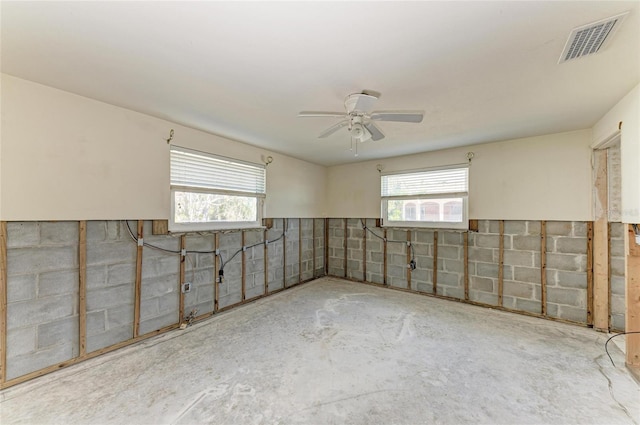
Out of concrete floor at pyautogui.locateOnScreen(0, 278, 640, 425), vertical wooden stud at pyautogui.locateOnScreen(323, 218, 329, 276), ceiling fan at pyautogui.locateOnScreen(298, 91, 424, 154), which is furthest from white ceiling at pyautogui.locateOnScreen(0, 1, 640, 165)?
vertical wooden stud at pyautogui.locateOnScreen(323, 218, 329, 276)

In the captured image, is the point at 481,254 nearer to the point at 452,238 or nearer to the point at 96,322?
the point at 452,238

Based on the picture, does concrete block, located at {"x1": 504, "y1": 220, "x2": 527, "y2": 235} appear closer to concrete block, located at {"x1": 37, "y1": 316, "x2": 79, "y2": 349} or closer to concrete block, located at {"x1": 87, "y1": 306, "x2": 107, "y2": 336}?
concrete block, located at {"x1": 87, "y1": 306, "x2": 107, "y2": 336}

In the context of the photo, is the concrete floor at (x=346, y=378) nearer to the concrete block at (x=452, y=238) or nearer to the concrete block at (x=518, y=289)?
the concrete block at (x=518, y=289)

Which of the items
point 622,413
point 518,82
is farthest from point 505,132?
point 622,413

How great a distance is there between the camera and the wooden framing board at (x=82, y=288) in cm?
255

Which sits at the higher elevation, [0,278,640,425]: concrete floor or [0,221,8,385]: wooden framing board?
[0,221,8,385]: wooden framing board

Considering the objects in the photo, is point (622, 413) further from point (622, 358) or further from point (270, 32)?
point (270, 32)

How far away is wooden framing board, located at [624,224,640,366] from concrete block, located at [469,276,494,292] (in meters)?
1.61

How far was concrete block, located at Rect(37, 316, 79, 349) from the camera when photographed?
2.36 m

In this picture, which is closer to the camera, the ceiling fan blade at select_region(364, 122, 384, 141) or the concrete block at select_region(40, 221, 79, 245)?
the concrete block at select_region(40, 221, 79, 245)

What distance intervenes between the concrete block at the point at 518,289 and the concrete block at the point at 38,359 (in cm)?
541

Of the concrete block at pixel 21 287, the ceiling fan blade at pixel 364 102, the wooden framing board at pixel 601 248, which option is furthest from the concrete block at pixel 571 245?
the concrete block at pixel 21 287

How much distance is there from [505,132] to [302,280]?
4.27 m

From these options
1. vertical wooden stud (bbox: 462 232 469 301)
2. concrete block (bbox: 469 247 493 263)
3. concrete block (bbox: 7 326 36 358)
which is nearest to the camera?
concrete block (bbox: 7 326 36 358)
